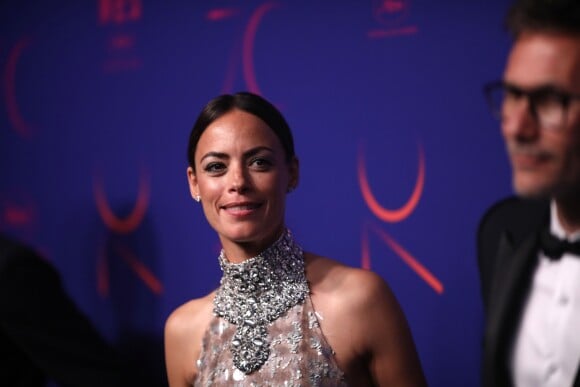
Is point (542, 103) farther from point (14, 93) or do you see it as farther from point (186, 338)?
point (14, 93)

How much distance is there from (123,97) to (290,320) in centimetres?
125

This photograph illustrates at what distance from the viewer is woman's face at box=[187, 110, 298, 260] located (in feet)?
5.44

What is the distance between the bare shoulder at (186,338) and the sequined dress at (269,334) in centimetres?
3

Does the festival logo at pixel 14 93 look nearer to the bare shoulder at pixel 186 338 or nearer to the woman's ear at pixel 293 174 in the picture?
the bare shoulder at pixel 186 338

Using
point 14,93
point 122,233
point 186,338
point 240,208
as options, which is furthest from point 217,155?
point 14,93

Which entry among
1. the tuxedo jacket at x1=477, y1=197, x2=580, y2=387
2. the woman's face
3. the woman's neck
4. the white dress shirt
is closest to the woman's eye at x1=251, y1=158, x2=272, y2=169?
the woman's face

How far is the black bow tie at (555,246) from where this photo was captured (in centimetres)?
113

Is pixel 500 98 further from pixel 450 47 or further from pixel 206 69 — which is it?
pixel 206 69

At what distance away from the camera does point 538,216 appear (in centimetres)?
127

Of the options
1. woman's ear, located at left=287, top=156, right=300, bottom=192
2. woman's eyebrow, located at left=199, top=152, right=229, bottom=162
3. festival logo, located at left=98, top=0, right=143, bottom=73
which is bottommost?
woman's ear, located at left=287, top=156, right=300, bottom=192

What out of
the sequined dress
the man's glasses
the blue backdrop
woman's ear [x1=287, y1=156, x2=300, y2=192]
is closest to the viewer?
the man's glasses

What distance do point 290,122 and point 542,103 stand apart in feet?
4.17

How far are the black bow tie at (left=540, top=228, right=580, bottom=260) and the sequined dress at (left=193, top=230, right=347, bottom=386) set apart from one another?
24.6 inches

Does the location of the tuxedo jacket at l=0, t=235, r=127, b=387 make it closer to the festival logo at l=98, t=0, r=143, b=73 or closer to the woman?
the woman
